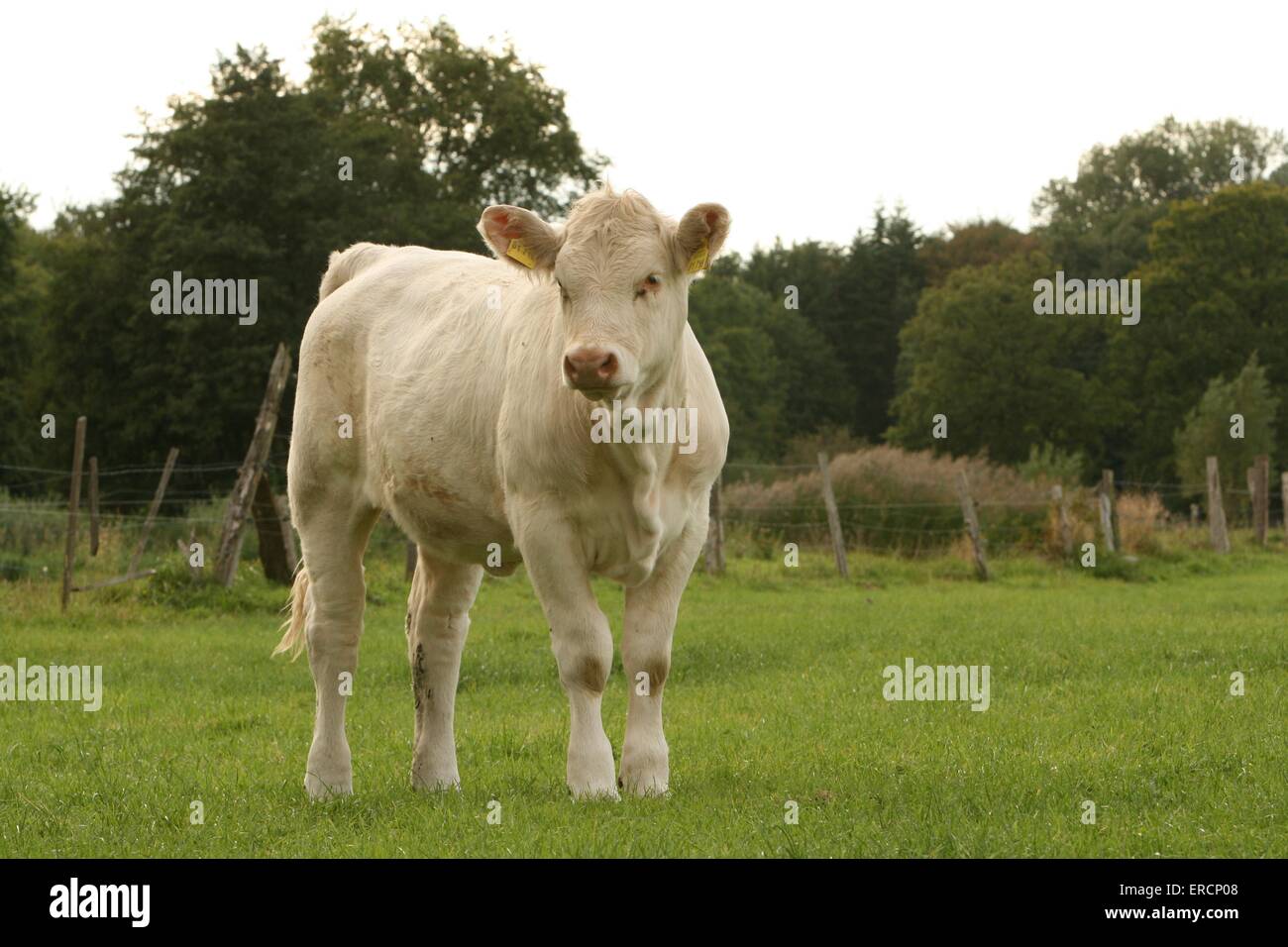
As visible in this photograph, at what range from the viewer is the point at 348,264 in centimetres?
901

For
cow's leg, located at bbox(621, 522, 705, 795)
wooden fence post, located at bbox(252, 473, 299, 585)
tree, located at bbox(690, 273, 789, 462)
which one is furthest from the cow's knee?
tree, located at bbox(690, 273, 789, 462)

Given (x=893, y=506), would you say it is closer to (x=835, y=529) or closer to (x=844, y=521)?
(x=844, y=521)

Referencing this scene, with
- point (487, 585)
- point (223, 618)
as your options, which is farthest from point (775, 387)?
point (223, 618)

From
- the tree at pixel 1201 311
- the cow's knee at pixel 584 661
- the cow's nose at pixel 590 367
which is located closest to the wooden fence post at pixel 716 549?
the cow's knee at pixel 584 661

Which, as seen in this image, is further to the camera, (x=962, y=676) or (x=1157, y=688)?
(x=962, y=676)

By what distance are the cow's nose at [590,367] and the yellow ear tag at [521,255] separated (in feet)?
3.27

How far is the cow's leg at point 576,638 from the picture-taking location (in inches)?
257

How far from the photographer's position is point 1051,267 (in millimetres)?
63938

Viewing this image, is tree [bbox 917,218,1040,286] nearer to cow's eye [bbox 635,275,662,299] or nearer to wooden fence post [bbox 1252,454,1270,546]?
wooden fence post [bbox 1252,454,1270,546]

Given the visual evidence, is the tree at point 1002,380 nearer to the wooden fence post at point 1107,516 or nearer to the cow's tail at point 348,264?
the wooden fence post at point 1107,516

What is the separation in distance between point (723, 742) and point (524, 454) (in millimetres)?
2675

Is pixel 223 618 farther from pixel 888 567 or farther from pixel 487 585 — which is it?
pixel 888 567

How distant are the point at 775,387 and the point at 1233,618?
52922 mm

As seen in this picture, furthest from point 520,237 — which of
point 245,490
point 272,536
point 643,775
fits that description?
point 272,536
